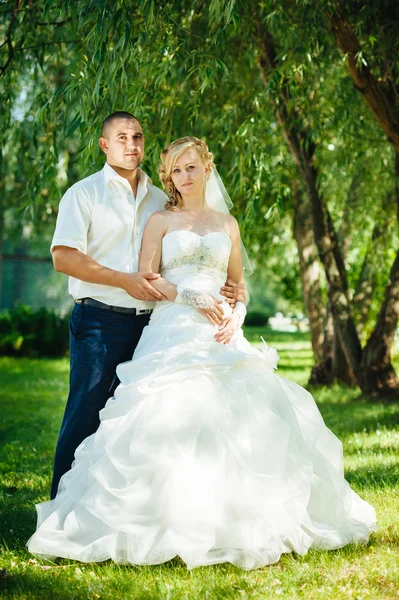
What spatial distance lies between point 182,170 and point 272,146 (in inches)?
190

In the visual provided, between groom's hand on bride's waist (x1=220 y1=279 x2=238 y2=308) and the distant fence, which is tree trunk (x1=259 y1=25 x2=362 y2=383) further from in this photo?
the distant fence

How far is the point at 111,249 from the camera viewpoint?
3775mm

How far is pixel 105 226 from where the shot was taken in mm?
3734

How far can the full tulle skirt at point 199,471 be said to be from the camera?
10.3ft

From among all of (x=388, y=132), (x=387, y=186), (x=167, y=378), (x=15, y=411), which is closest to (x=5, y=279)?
(x=15, y=411)

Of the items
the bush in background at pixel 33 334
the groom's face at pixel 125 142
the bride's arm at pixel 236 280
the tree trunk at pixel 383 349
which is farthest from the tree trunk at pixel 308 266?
the groom's face at pixel 125 142

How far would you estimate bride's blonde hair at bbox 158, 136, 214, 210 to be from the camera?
3908 mm

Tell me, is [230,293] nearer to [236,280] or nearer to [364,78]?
[236,280]

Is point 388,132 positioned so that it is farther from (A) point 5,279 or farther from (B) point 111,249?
(A) point 5,279

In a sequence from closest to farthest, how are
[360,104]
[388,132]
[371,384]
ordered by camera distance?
[388,132], [360,104], [371,384]

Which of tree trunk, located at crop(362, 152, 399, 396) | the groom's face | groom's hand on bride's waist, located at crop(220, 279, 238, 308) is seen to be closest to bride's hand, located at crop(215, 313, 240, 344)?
groom's hand on bride's waist, located at crop(220, 279, 238, 308)

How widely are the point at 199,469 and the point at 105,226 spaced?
132cm

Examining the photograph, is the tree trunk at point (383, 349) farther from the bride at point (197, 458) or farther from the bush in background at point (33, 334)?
the bush in background at point (33, 334)

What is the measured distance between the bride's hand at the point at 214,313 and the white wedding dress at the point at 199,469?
40 mm
